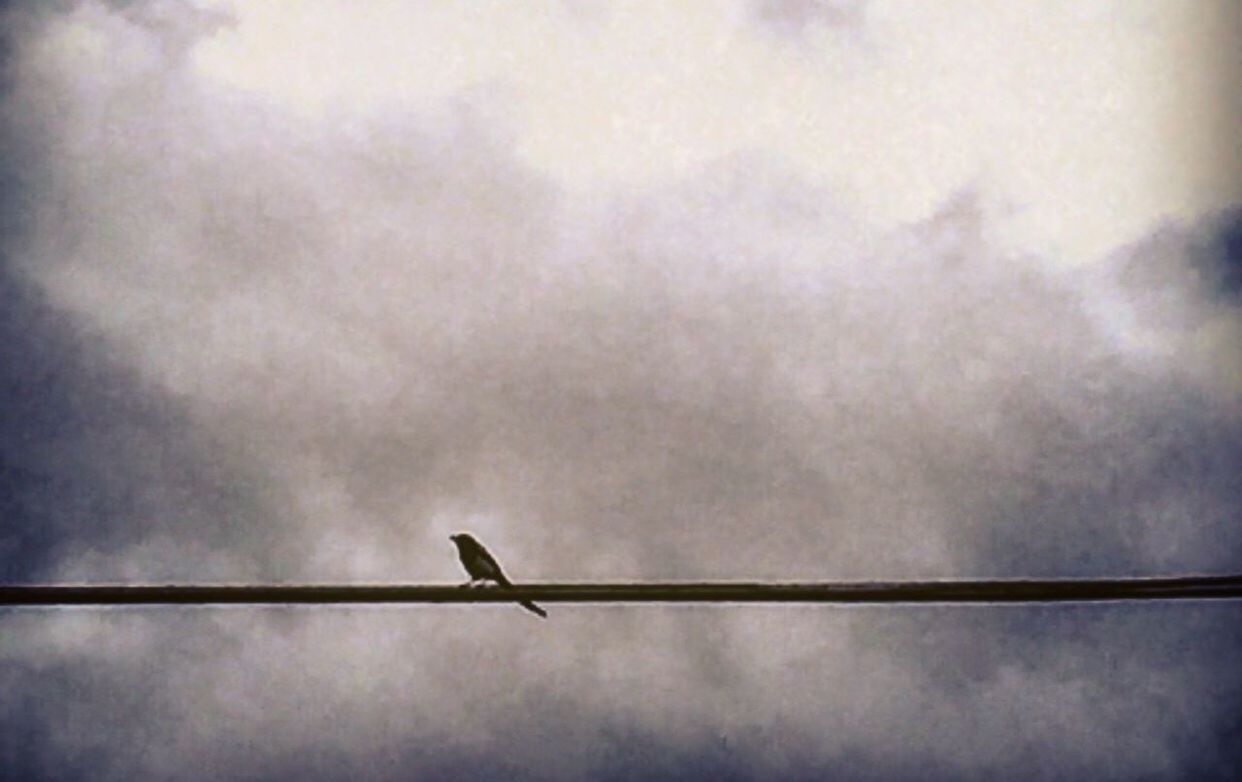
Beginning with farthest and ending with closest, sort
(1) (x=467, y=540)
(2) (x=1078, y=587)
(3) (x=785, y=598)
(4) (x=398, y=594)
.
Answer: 1. (1) (x=467, y=540)
2. (4) (x=398, y=594)
3. (3) (x=785, y=598)
4. (2) (x=1078, y=587)

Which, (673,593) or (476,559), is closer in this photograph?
(673,593)

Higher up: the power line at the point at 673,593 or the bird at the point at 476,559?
the bird at the point at 476,559

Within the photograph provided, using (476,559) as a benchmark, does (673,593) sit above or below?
below

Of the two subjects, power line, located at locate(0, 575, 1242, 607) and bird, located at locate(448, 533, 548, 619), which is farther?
bird, located at locate(448, 533, 548, 619)

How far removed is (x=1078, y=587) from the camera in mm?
4090

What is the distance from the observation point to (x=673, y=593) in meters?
4.47

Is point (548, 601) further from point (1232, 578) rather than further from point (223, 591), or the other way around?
point (1232, 578)

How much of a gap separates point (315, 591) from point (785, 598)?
5.43 ft

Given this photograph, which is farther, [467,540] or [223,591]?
[467,540]

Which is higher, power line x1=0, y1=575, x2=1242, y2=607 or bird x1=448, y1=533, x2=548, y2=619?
bird x1=448, y1=533, x2=548, y2=619

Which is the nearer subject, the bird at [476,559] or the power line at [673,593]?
the power line at [673,593]

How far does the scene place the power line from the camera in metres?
4.14

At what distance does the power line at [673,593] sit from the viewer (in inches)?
163

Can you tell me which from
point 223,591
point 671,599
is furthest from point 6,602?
point 671,599
